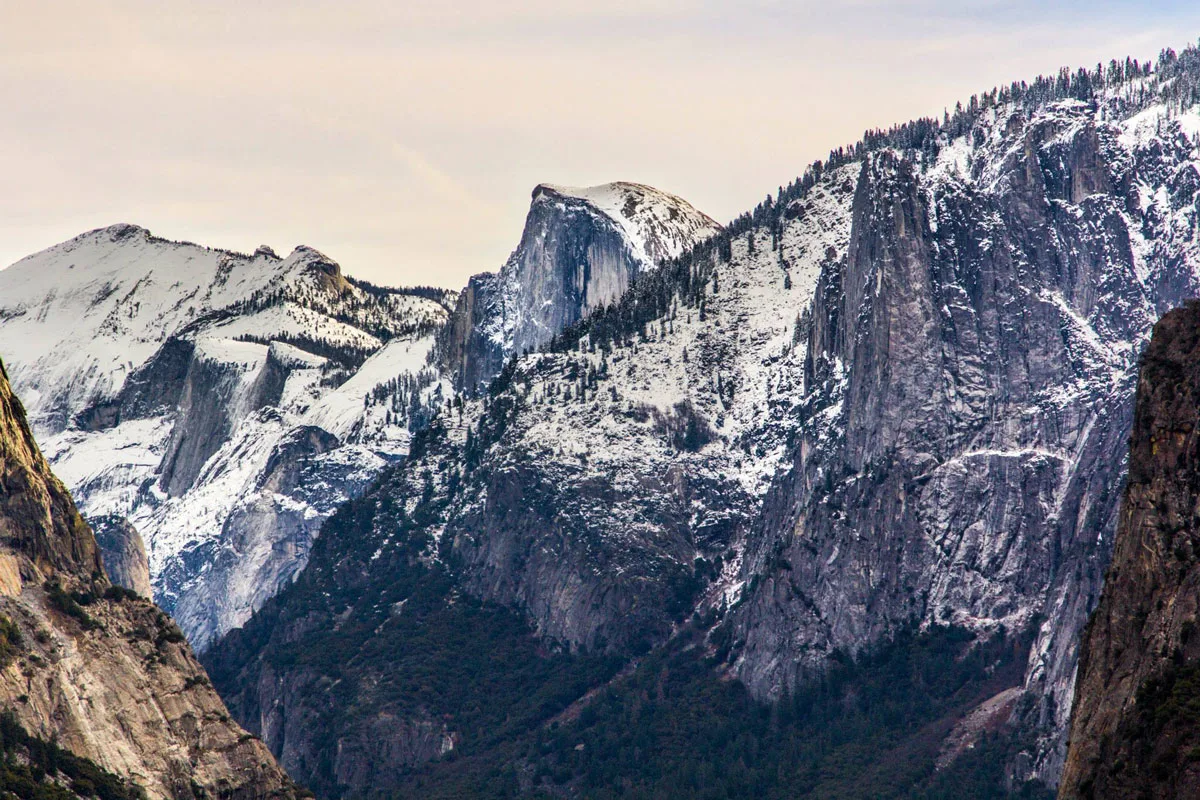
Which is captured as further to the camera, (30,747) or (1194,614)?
(30,747)

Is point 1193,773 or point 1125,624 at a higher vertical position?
point 1125,624

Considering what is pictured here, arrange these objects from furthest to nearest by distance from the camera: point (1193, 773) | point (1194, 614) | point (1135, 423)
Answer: point (1135, 423) → point (1194, 614) → point (1193, 773)

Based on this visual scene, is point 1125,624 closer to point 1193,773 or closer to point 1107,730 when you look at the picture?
point 1107,730

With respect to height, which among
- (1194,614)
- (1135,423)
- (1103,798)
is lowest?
(1103,798)

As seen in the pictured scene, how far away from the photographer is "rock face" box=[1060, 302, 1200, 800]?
143500 millimetres

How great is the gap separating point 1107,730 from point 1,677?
281 feet

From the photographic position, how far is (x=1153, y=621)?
152 metres

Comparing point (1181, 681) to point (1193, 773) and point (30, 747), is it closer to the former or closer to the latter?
point (1193, 773)

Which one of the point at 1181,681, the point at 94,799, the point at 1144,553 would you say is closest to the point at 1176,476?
the point at 1144,553

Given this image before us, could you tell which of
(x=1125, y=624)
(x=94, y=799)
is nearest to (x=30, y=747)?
(x=94, y=799)

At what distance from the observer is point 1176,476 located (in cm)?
15625

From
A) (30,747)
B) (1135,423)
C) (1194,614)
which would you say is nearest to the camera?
(1194,614)

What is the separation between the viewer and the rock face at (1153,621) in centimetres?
14350

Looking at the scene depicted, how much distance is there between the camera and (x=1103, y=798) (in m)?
147
